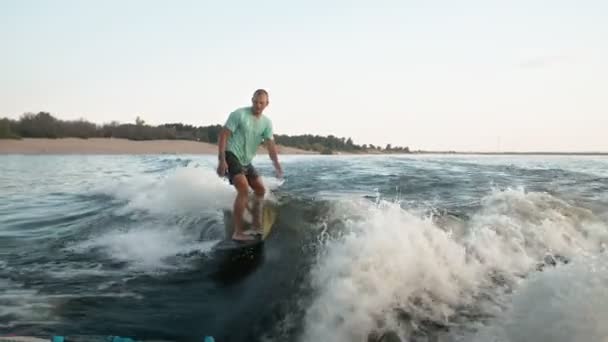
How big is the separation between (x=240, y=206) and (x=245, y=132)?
3.29ft

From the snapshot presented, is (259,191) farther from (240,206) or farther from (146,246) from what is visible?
(146,246)

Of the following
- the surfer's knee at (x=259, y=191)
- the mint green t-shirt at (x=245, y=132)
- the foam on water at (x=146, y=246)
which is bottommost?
the foam on water at (x=146, y=246)

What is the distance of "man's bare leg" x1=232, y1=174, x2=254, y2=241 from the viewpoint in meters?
6.06

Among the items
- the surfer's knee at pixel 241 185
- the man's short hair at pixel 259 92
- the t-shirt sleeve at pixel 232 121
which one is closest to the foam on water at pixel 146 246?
the surfer's knee at pixel 241 185

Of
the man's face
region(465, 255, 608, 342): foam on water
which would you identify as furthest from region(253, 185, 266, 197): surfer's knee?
region(465, 255, 608, 342): foam on water

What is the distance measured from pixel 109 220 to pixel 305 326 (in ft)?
20.5

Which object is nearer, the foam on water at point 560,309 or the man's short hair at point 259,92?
the foam on water at point 560,309

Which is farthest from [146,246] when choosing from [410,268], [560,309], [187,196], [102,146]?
[102,146]

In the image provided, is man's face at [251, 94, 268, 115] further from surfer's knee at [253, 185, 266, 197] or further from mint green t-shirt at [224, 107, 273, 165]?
surfer's knee at [253, 185, 266, 197]

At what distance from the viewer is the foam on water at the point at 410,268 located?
3.87m

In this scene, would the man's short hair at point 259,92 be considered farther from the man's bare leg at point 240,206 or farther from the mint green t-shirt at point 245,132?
the man's bare leg at point 240,206

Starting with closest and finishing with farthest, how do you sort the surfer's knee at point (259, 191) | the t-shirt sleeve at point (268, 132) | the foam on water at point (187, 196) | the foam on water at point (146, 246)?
the foam on water at point (146, 246), the t-shirt sleeve at point (268, 132), the surfer's knee at point (259, 191), the foam on water at point (187, 196)

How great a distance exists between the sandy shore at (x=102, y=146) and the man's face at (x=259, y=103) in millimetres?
47100

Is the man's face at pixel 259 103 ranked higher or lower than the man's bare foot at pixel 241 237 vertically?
higher
